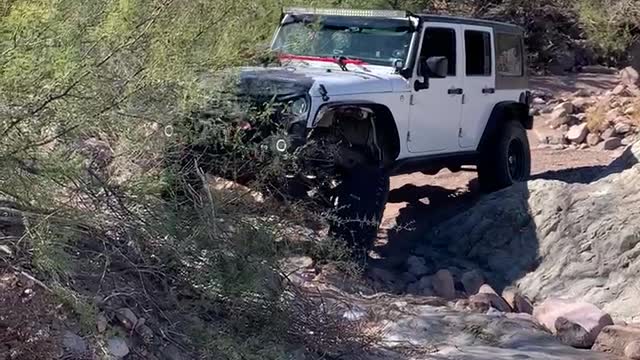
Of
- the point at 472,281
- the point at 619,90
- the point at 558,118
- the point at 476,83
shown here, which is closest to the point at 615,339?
the point at 472,281

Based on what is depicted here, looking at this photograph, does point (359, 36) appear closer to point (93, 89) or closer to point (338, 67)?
point (338, 67)

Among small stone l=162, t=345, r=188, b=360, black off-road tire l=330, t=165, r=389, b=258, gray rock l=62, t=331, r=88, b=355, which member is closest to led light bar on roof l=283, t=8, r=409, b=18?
black off-road tire l=330, t=165, r=389, b=258

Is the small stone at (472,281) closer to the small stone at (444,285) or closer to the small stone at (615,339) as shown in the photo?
the small stone at (444,285)

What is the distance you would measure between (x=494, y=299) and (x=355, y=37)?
8.56 feet

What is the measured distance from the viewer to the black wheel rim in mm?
12039

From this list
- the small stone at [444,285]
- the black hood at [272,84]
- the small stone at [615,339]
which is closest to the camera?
the small stone at [615,339]

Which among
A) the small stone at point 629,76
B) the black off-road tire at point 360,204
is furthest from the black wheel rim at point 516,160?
the small stone at point 629,76

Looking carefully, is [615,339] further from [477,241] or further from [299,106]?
[477,241]

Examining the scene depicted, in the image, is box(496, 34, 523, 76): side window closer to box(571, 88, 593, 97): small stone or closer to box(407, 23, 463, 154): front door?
box(407, 23, 463, 154): front door

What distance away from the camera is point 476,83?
10.9 m

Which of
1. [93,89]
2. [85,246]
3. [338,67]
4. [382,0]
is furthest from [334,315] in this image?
[382,0]

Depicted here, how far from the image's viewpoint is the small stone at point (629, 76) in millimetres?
21750

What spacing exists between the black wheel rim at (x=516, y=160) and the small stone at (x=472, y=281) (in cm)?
278

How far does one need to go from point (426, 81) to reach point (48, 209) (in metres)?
4.89
